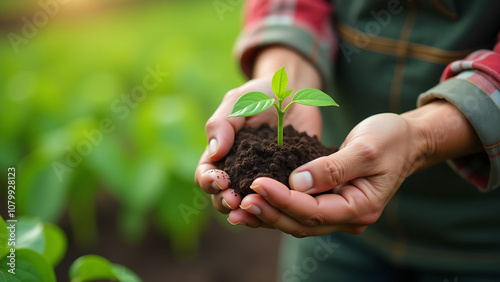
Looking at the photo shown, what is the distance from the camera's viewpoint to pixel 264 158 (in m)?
0.85

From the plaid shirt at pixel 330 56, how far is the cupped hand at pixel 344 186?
124 millimetres

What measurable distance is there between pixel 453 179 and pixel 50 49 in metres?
2.61

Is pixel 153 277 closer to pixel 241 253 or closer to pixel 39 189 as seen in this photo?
pixel 241 253

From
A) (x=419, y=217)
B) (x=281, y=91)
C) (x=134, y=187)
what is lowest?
(x=134, y=187)

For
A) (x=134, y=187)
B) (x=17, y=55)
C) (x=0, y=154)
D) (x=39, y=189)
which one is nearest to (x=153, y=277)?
(x=134, y=187)

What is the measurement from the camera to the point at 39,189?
1652 millimetres

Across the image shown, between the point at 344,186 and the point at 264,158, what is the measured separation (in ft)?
0.55

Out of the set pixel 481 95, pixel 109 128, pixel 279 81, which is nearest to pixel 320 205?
pixel 279 81

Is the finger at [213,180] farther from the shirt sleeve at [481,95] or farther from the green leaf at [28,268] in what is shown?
the shirt sleeve at [481,95]

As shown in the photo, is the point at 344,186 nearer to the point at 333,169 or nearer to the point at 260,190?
the point at 333,169

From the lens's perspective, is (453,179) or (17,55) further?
(17,55)

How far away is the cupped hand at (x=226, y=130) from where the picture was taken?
812mm

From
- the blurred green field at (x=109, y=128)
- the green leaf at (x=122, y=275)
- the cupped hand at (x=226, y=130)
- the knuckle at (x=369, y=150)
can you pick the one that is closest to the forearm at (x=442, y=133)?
the knuckle at (x=369, y=150)

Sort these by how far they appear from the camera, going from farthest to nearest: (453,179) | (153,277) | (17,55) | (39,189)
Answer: (17,55), (153,277), (39,189), (453,179)
